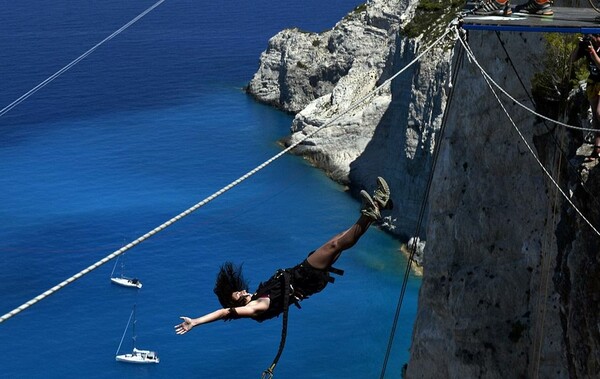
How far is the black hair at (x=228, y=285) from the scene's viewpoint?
1384 cm

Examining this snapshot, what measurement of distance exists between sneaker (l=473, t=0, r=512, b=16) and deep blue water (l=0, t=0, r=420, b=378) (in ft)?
89.4

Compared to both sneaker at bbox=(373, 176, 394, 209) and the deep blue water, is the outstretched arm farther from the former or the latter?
the deep blue water

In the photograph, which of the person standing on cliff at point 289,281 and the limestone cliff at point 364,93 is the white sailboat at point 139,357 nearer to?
the limestone cliff at point 364,93

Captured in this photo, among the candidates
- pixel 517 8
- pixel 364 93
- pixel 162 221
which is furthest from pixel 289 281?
pixel 364 93

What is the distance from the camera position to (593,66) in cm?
1816

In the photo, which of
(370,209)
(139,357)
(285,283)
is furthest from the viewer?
(139,357)

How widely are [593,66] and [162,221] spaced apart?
46.4m

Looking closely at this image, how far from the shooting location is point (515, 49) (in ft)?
91.7

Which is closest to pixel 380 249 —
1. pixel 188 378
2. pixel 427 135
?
pixel 427 135

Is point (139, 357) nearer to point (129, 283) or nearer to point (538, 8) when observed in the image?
point (129, 283)

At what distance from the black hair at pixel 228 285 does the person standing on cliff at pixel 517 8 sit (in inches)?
333

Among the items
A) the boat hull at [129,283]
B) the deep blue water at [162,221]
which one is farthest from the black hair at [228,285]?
the boat hull at [129,283]

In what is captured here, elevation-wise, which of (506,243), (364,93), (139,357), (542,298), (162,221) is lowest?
(139,357)

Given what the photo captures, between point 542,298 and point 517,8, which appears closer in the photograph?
point 517,8
